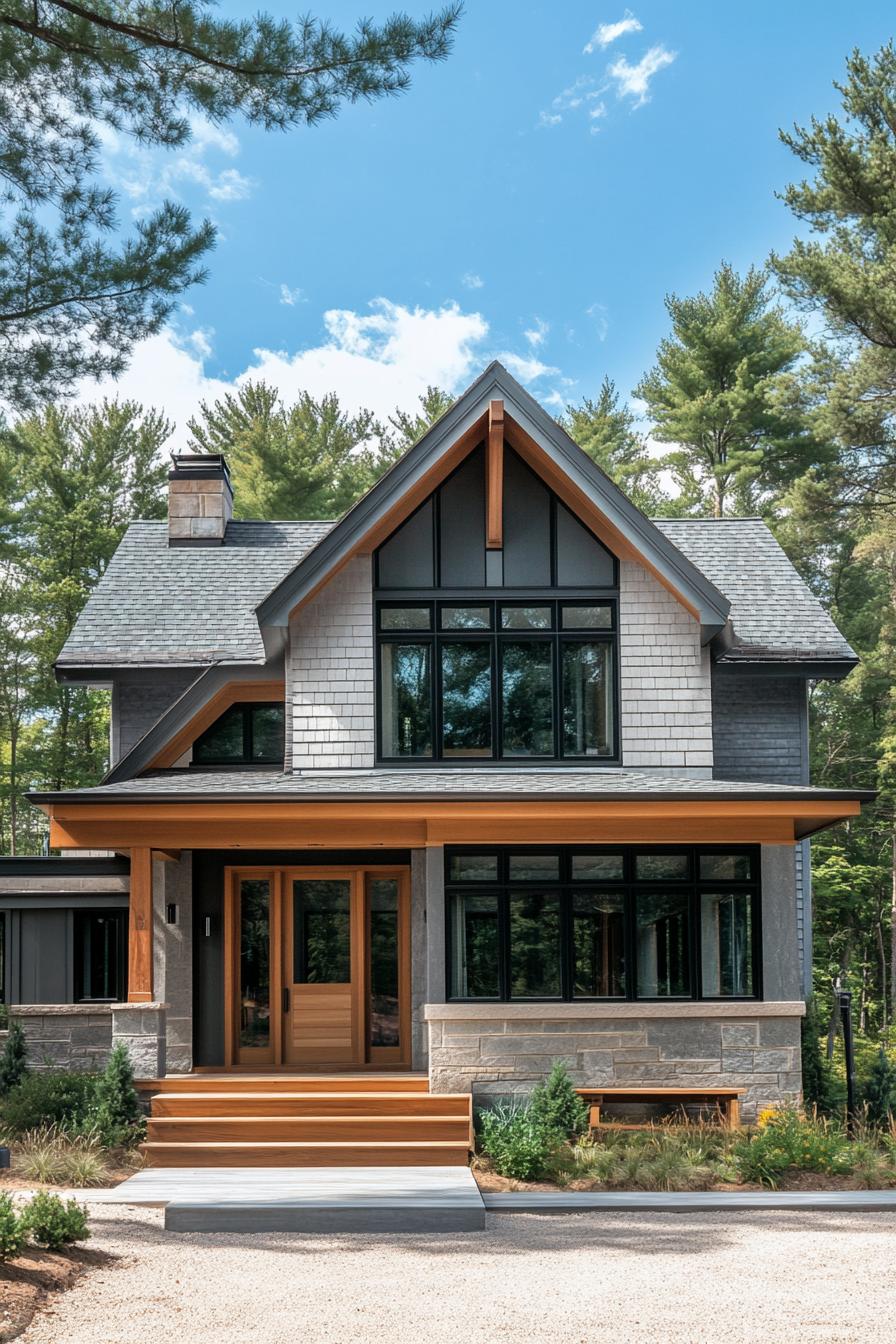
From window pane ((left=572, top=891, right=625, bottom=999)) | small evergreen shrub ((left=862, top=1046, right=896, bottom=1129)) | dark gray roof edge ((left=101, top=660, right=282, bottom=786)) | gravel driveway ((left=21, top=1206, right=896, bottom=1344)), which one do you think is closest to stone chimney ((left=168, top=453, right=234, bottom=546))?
dark gray roof edge ((left=101, top=660, right=282, bottom=786))

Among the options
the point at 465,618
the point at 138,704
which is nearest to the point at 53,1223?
the point at 465,618

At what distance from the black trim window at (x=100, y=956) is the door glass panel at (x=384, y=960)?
285 centimetres

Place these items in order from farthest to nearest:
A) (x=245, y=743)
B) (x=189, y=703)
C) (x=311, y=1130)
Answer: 1. (x=245, y=743)
2. (x=189, y=703)
3. (x=311, y=1130)

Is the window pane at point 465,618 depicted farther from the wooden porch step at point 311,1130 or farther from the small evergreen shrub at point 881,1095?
the small evergreen shrub at point 881,1095

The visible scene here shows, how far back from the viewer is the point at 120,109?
10.1 meters

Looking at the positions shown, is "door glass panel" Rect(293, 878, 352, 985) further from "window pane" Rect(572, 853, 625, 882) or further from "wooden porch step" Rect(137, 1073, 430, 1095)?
"window pane" Rect(572, 853, 625, 882)

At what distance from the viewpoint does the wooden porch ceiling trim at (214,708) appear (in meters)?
15.0

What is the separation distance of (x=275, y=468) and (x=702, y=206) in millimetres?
12564

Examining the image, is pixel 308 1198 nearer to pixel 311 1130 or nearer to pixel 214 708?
pixel 311 1130

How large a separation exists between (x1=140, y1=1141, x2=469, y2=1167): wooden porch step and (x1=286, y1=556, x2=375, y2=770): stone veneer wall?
4131 millimetres

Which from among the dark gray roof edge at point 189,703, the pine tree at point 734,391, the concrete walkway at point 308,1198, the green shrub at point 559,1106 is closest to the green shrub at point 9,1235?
the concrete walkway at point 308,1198

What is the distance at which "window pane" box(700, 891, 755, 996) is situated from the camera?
12.9 m

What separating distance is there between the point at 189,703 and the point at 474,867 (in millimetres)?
4024

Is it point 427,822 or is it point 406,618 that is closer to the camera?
point 427,822
